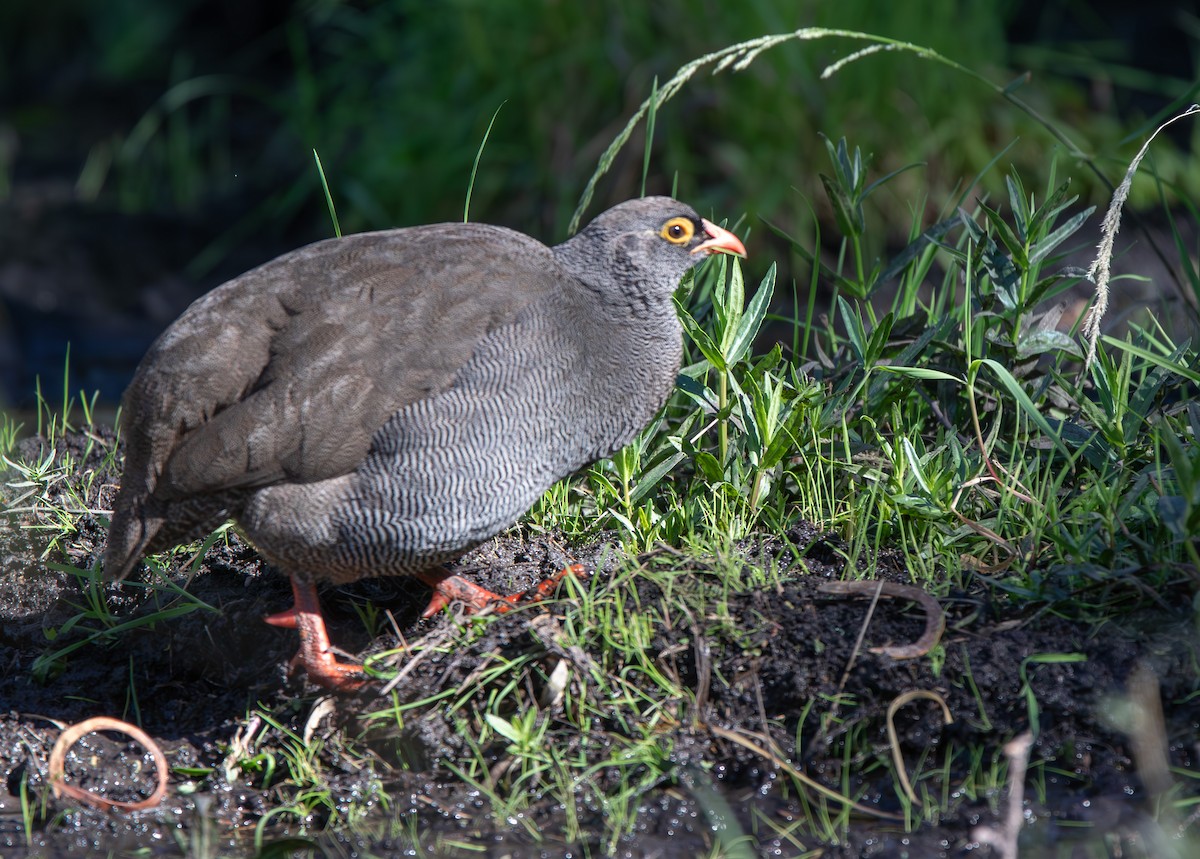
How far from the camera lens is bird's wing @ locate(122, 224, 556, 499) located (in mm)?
3738

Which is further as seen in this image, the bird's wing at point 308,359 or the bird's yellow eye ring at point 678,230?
the bird's yellow eye ring at point 678,230

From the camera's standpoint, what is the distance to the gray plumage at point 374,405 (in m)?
3.75

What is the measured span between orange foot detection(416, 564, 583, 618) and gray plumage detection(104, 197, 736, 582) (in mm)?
256

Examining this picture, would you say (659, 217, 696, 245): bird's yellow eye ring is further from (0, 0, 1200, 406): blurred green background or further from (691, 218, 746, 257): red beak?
(0, 0, 1200, 406): blurred green background


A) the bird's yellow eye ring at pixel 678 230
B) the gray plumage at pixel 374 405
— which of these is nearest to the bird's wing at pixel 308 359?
the gray plumage at pixel 374 405

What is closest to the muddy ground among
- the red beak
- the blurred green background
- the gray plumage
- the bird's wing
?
the gray plumage

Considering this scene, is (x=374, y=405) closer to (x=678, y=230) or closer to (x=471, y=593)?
(x=471, y=593)

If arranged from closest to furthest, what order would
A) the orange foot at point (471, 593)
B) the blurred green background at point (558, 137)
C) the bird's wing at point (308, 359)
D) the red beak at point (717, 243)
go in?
1. the bird's wing at point (308, 359)
2. the orange foot at point (471, 593)
3. the red beak at point (717, 243)
4. the blurred green background at point (558, 137)

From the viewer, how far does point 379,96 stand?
28.8 feet

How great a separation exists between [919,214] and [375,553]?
2.53m

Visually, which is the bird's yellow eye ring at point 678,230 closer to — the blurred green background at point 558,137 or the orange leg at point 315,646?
the orange leg at point 315,646

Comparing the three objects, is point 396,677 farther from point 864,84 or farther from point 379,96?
point 379,96

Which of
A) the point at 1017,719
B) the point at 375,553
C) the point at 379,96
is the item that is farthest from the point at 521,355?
the point at 379,96

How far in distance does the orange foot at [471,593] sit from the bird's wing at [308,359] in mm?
580
